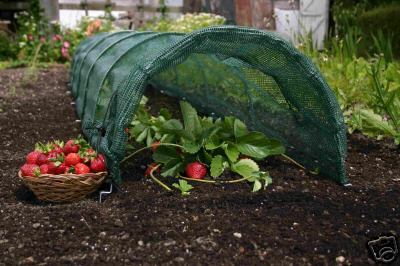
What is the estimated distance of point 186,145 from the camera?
11.4 feet

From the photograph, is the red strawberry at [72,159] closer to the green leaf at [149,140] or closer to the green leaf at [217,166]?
the green leaf at [149,140]

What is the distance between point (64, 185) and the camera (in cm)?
316

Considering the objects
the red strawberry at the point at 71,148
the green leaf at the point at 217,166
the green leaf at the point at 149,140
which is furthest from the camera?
the green leaf at the point at 149,140

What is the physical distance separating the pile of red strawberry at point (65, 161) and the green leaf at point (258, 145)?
85 centimetres

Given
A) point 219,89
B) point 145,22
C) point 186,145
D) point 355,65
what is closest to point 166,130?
point 186,145

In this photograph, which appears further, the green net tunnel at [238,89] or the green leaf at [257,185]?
the green leaf at [257,185]

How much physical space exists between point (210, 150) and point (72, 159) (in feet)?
2.70

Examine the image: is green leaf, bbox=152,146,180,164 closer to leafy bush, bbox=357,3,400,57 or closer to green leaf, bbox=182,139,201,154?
green leaf, bbox=182,139,201,154

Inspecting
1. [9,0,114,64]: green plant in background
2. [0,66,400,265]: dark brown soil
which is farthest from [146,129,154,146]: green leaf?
[9,0,114,64]: green plant in background

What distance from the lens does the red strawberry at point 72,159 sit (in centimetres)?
326

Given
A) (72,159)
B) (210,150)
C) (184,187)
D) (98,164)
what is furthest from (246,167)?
(72,159)

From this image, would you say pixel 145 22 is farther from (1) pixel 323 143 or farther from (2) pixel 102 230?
(2) pixel 102 230

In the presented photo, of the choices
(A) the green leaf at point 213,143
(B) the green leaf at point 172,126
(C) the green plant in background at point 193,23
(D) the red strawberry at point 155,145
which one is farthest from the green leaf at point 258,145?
(C) the green plant in background at point 193,23

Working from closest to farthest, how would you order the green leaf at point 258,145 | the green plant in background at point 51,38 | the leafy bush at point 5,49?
the green leaf at point 258,145 → the green plant in background at point 51,38 → the leafy bush at point 5,49
